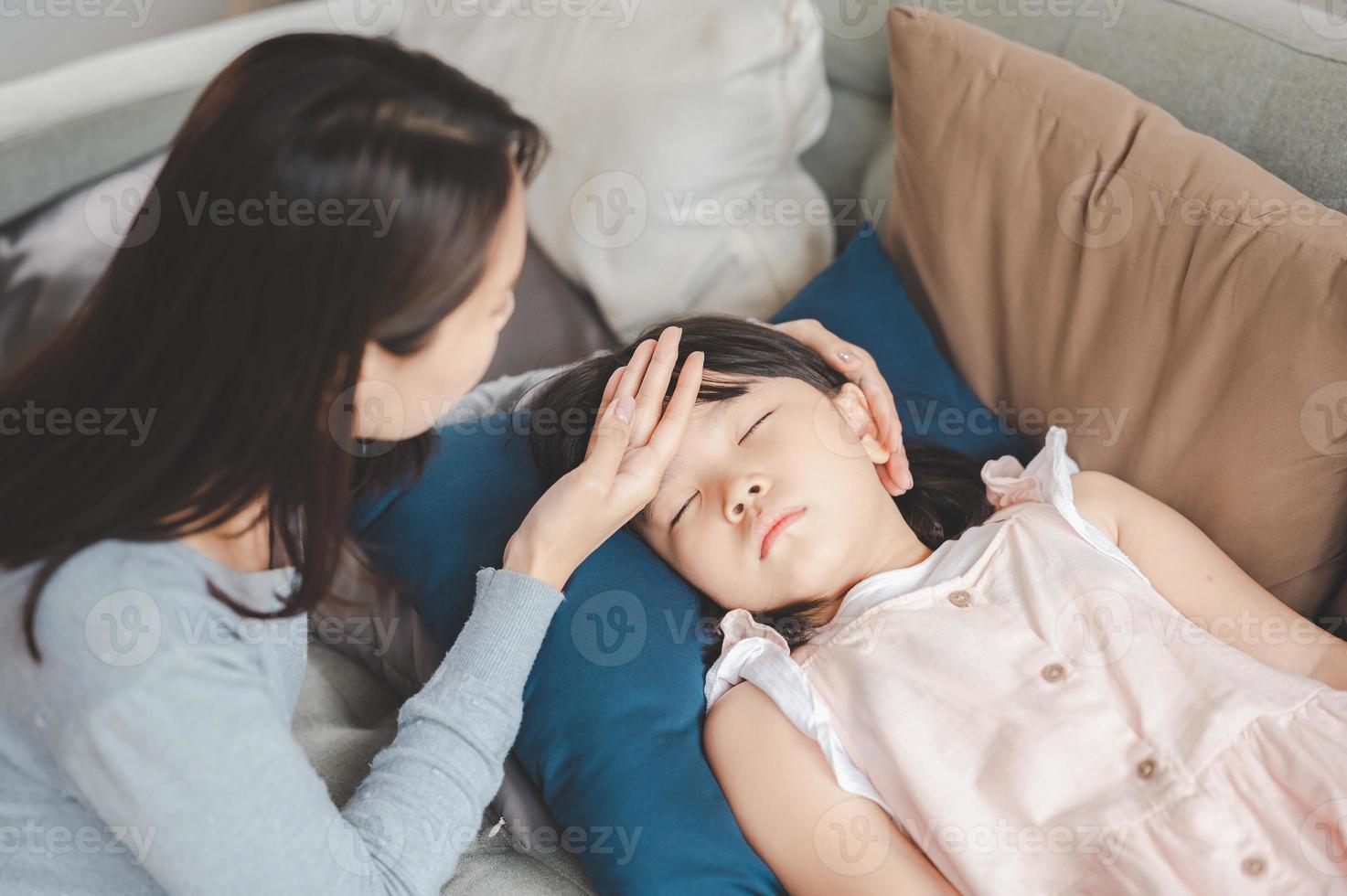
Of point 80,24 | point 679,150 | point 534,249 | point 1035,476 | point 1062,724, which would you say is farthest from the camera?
point 80,24

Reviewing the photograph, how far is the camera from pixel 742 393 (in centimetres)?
126

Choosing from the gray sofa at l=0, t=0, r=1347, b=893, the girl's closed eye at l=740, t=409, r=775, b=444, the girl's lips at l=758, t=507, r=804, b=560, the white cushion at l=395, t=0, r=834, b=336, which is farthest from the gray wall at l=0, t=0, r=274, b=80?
the girl's lips at l=758, t=507, r=804, b=560

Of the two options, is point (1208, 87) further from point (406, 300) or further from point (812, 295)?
point (406, 300)

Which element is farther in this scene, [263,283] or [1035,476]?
[1035,476]

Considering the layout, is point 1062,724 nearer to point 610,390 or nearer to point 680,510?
point 680,510

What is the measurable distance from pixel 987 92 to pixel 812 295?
14.5 inches

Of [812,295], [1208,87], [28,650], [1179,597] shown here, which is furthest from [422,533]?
[1208,87]

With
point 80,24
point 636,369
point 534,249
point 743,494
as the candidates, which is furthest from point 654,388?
point 80,24

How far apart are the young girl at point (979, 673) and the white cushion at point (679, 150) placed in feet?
1.38

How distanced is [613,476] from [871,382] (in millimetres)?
412

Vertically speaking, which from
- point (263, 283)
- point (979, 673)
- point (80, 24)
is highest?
point (263, 283)

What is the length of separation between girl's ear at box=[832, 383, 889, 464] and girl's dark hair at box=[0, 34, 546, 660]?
0.59 meters

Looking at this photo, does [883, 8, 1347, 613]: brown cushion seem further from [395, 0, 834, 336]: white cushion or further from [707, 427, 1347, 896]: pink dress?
[395, 0, 834, 336]: white cushion

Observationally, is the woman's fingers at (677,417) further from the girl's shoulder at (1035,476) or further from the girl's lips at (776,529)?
the girl's shoulder at (1035,476)
